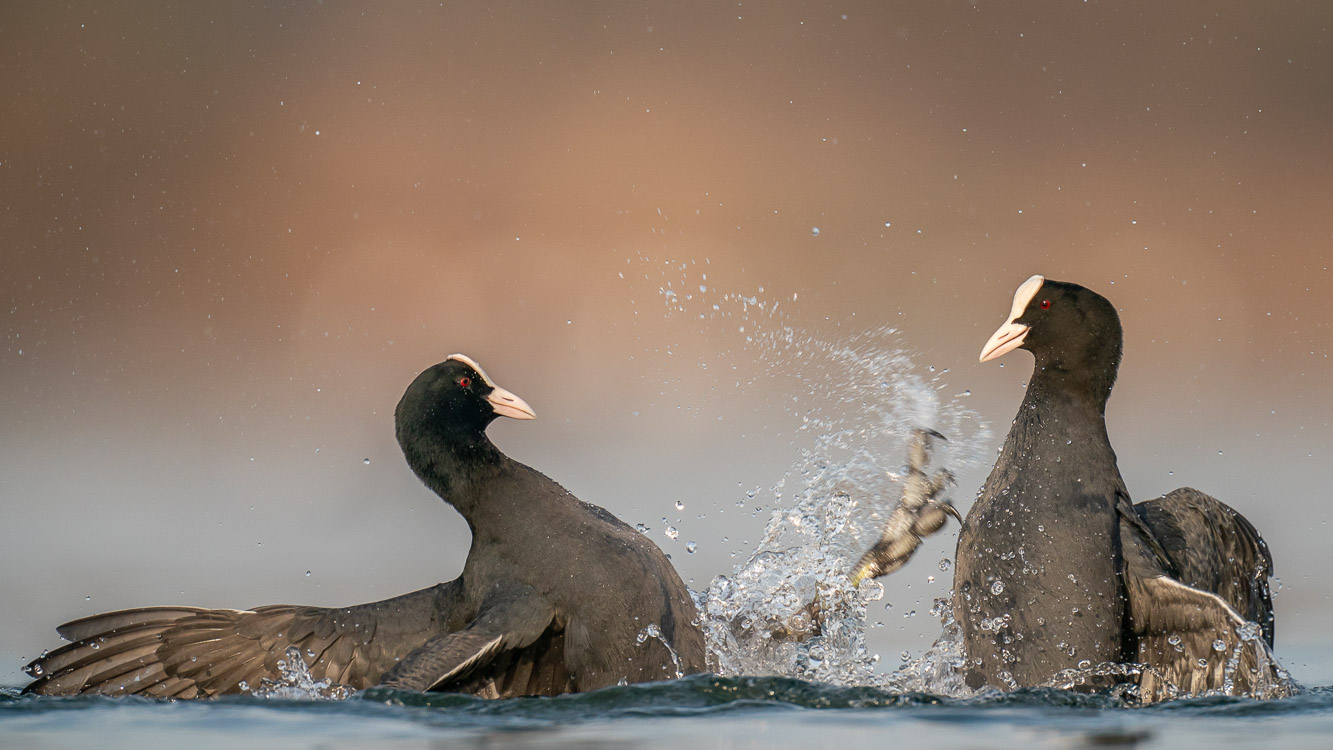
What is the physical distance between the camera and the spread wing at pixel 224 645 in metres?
5.32

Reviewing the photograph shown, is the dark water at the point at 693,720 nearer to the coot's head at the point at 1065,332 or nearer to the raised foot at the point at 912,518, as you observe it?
the coot's head at the point at 1065,332

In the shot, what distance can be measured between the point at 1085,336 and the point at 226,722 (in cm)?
307

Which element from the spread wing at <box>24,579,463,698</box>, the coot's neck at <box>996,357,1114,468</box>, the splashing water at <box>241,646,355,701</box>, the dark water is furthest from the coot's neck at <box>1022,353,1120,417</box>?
the splashing water at <box>241,646,355,701</box>

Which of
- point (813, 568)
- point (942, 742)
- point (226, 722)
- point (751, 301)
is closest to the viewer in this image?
point (942, 742)

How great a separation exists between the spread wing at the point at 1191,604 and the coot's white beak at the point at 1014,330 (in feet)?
2.29

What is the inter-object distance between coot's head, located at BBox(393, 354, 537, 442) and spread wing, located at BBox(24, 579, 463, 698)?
1.96ft

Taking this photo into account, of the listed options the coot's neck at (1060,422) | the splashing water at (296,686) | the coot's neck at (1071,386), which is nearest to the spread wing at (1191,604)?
the coot's neck at (1060,422)

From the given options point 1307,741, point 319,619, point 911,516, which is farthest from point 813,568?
point 1307,741

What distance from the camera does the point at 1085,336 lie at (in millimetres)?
5168

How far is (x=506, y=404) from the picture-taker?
19.0 ft

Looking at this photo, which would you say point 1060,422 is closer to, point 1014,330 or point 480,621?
point 1014,330

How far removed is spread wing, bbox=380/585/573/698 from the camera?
4.72 m

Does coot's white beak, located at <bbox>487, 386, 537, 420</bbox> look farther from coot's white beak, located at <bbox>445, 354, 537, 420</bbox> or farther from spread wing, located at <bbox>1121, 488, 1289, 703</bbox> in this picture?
spread wing, located at <bbox>1121, 488, 1289, 703</bbox>

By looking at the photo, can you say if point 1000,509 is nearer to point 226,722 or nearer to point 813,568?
point 813,568
